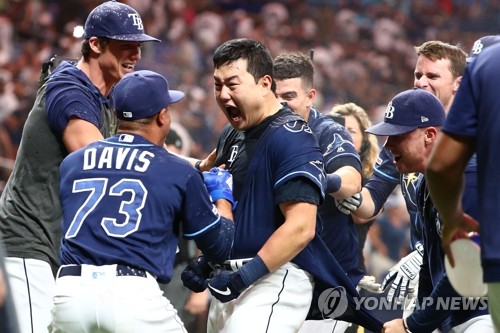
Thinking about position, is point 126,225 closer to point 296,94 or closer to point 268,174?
point 268,174

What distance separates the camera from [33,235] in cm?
504

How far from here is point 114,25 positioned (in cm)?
511

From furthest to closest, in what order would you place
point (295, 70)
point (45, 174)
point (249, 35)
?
1. point (249, 35)
2. point (295, 70)
3. point (45, 174)

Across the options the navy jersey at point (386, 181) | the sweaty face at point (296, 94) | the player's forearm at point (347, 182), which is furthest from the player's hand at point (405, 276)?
the sweaty face at point (296, 94)

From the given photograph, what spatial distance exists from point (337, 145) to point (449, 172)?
7.75ft

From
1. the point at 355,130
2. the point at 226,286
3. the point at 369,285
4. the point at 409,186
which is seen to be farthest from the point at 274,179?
the point at 355,130

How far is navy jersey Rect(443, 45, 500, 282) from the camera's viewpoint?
3.29 m

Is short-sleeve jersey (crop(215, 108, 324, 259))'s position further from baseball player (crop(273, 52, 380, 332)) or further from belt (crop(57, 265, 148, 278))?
baseball player (crop(273, 52, 380, 332))

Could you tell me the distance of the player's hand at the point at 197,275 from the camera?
4840 millimetres

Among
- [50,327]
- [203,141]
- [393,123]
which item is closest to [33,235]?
[50,327]

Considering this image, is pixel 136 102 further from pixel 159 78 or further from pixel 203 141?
pixel 203 141

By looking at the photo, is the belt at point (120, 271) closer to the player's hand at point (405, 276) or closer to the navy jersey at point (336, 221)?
the navy jersey at point (336, 221)

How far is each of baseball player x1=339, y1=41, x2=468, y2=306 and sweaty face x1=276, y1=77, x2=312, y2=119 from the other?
1.90 ft

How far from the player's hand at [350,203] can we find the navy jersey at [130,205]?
1.62 meters
